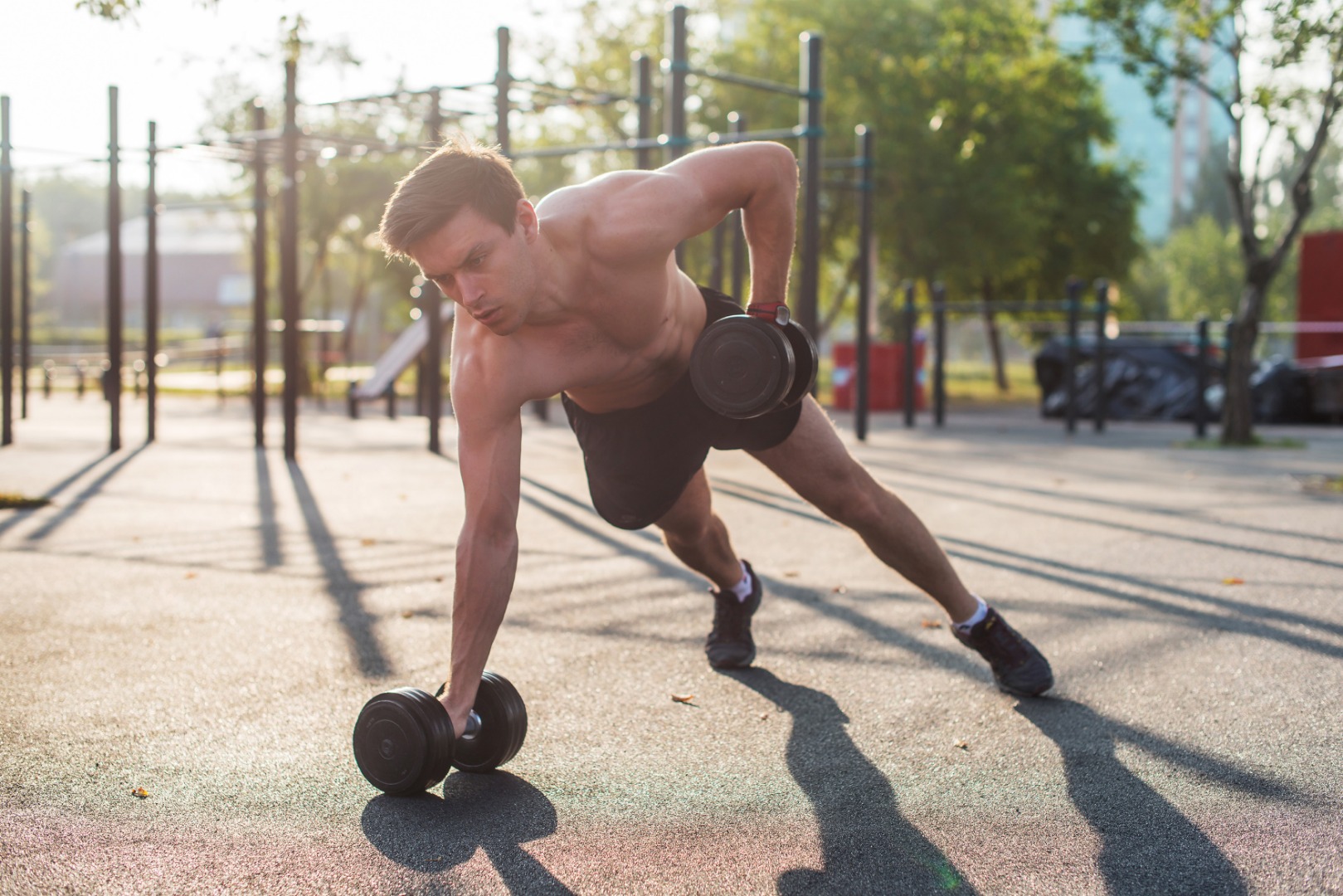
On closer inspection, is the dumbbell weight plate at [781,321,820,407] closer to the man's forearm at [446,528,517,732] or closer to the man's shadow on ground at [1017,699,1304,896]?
the man's forearm at [446,528,517,732]

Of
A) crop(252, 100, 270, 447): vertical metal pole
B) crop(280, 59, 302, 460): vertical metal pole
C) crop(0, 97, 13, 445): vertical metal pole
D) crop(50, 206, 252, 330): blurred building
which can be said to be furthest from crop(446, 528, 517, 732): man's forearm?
crop(50, 206, 252, 330): blurred building

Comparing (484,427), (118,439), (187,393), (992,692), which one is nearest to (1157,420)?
(118,439)

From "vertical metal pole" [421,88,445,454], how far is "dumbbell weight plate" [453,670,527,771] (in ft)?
22.1

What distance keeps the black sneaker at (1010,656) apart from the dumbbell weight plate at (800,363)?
33.6 inches

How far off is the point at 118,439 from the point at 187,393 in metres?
13.7

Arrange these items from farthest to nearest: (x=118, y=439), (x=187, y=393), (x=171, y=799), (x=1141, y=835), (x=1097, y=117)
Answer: (x=1097, y=117)
(x=187, y=393)
(x=118, y=439)
(x=171, y=799)
(x=1141, y=835)

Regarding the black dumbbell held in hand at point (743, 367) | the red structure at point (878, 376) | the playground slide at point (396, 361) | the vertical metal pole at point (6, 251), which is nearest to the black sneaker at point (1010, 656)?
the black dumbbell held in hand at point (743, 367)

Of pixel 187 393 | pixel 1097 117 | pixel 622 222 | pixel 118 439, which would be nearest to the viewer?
pixel 622 222

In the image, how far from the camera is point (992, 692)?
3582mm

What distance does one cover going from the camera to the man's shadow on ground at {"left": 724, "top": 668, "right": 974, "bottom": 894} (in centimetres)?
231

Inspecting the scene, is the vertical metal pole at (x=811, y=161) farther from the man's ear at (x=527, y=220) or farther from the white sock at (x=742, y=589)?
the man's ear at (x=527, y=220)

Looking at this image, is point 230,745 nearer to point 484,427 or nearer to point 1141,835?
point 484,427

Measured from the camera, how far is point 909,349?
14.6 meters

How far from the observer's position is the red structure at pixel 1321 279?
20.5m
